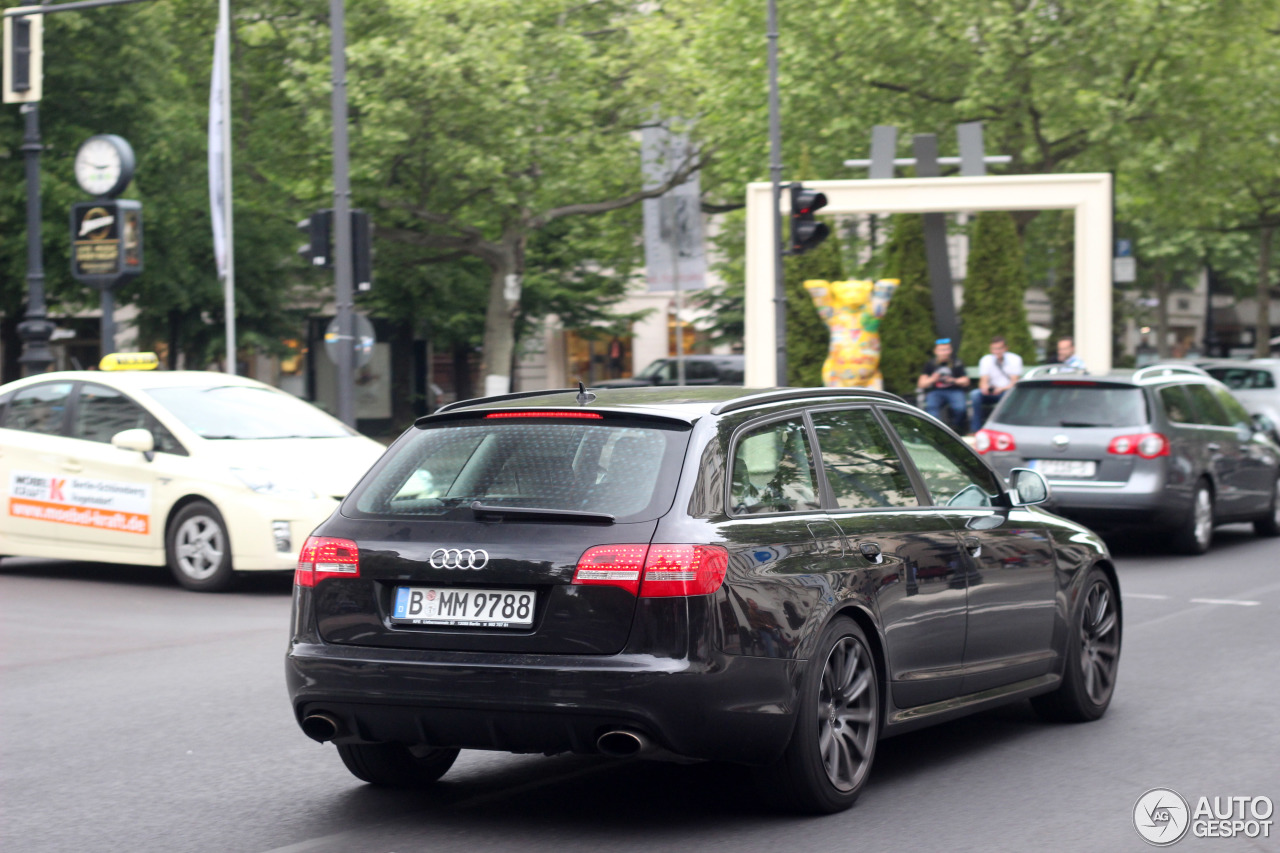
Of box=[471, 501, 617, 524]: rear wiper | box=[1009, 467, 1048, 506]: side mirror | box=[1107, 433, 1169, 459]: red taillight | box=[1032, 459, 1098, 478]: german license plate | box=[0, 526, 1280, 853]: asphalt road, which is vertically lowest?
box=[0, 526, 1280, 853]: asphalt road

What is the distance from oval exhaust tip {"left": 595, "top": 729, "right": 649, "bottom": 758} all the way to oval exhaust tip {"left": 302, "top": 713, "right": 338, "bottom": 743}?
0.92m

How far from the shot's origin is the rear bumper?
16.6 feet

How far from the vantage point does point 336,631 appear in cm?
551

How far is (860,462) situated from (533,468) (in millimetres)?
1328

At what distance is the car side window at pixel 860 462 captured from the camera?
6031 mm

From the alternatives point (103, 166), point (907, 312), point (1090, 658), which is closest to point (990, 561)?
point (1090, 658)

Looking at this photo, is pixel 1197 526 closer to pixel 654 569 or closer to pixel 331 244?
pixel 331 244

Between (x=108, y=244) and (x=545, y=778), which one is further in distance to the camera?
(x=108, y=244)

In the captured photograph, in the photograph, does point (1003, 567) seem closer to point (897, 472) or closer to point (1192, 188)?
point (897, 472)

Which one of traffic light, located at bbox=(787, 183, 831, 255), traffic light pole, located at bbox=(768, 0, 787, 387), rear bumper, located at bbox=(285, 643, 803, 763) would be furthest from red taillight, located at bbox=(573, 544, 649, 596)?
traffic light pole, located at bbox=(768, 0, 787, 387)

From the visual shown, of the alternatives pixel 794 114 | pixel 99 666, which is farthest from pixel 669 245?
pixel 99 666

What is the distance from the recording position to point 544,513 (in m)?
5.32

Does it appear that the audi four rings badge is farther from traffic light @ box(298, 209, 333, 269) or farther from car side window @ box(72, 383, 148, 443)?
traffic light @ box(298, 209, 333, 269)

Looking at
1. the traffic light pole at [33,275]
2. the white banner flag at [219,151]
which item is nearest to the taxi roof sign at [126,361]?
the traffic light pole at [33,275]
